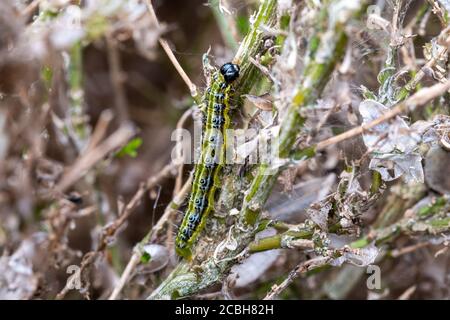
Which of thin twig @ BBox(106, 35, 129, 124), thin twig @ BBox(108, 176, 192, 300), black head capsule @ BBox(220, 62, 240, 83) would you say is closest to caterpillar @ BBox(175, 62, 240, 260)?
black head capsule @ BBox(220, 62, 240, 83)

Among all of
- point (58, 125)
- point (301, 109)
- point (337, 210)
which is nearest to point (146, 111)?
point (58, 125)

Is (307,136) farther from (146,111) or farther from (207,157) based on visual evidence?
(146,111)

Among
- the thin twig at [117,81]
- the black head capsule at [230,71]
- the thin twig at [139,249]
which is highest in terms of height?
the thin twig at [117,81]

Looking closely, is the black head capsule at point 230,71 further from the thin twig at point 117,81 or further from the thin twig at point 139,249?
the thin twig at point 117,81

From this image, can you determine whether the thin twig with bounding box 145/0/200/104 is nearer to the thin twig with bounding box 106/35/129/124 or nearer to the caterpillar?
the caterpillar

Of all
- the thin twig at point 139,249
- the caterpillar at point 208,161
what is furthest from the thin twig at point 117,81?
the caterpillar at point 208,161

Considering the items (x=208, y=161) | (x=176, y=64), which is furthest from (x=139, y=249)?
(x=176, y=64)

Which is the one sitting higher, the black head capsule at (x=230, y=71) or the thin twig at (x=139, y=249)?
the black head capsule at (x=230, y=71)
